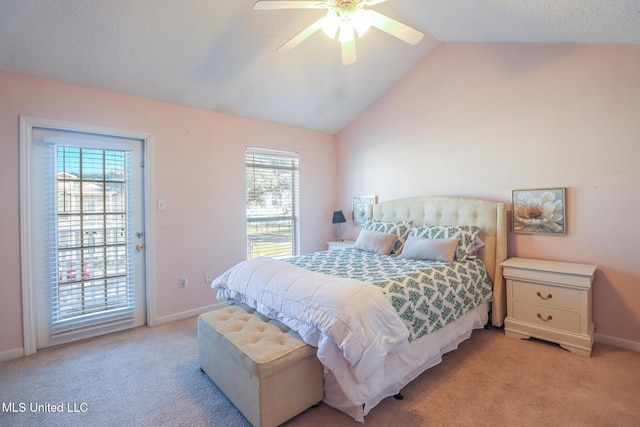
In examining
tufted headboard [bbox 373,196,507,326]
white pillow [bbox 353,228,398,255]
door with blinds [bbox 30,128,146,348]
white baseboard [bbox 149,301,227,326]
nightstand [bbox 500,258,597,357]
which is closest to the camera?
nightstand [bbox 500,258,597,357]

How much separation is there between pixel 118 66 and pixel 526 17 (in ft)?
11.5

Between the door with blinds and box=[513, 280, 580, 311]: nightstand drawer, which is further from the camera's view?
the door with blinds

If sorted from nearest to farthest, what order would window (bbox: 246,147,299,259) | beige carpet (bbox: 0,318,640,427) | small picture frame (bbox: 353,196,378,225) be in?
beige carpet (bbox: 0,318,640,427), window (bbox: 246,147,299,259), small picture frame (bbox: 353,196,378,225)

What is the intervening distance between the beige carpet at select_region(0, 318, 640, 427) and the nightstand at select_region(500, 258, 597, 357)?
0.41ft

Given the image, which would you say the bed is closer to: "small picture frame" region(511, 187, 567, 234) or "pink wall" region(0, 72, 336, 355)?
"small picture frame" region(511, 187, 567, 234)

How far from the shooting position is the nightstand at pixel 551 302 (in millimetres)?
2473

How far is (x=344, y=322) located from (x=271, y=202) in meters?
2.86

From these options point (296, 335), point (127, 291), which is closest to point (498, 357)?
point (296, 335)

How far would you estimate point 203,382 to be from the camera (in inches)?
86.4

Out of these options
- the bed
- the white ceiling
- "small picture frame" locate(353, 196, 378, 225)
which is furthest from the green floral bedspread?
the white ceiling

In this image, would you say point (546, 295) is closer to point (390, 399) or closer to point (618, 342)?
point (618, 342)

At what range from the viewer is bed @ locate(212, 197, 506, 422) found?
1.70m

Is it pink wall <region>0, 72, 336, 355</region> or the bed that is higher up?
pink wall <region>0, 72, 336, 355</region>

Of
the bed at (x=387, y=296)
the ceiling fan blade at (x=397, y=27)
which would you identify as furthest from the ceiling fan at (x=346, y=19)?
the bed at (x=387, y=296)
